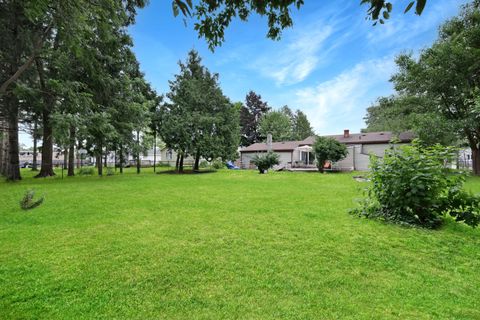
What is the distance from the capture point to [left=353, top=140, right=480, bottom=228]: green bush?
432 cm

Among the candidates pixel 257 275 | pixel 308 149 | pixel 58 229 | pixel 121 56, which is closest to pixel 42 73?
pixel 121 56

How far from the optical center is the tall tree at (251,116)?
49.9m

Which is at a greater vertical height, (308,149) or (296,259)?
(308,149)

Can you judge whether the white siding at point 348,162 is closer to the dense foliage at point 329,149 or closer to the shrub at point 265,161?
the dense foliage at point 329,149

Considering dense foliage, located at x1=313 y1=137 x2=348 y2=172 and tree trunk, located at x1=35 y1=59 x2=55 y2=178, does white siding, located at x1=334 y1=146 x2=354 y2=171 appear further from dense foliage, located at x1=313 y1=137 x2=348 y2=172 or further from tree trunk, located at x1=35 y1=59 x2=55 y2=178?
tree trunk, located at x1=35 y1=59 x2=55 y2=178

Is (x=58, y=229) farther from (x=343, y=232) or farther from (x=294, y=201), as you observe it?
(x=294, y=201)

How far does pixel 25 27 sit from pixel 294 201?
47.7 ft

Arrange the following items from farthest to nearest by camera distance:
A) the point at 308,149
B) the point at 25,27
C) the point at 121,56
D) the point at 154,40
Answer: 1. the point at 308,149
2. the point at 121,56
3. the point at 25,27
4. the point at 154,40

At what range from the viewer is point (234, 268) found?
9.81ft

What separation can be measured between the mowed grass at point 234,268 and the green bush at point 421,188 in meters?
0.37

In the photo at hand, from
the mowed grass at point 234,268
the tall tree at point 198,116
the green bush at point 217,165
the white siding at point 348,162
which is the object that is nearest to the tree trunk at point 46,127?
the tall tree at point 198,116

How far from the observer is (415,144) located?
4.97 m

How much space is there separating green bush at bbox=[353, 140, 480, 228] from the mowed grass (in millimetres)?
372

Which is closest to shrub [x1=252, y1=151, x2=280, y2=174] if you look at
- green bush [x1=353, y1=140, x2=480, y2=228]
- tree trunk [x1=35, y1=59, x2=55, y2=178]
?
tree trunk [x1=35, y1=59, x2=55, y2=178]
